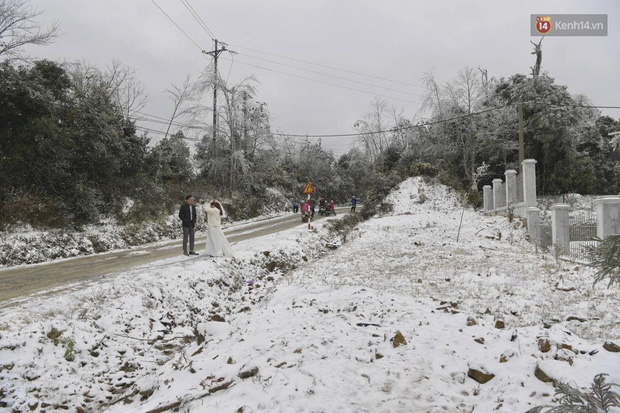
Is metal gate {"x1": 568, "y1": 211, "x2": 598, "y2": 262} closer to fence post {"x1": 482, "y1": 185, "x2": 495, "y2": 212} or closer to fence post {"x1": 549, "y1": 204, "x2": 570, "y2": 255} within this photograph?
fence post {"x1": 549, "y1": 204, "x2": 570, "y2": 255}

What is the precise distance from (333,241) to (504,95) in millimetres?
23641

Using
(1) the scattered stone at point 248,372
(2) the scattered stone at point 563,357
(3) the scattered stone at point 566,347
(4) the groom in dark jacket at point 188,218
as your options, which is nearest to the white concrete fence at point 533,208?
(3) the scattered stone at point 566,347

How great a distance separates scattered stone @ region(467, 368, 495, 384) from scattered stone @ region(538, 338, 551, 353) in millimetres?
732

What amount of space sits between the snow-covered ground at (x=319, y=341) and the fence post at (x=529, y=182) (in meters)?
7.52

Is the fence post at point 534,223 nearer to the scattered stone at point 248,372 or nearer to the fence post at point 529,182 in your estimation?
the fence post at point 529,182

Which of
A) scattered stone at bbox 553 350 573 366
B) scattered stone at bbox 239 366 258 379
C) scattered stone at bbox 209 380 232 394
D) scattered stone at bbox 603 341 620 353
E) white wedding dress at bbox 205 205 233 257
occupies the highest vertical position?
white wedding dress at bbox 205 205 233 257

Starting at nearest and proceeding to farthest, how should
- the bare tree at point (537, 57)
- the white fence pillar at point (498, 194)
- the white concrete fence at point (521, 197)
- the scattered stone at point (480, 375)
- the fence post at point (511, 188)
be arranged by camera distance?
the scattered stone at point (480, 375)
the white concrete fence at point (521, 197)
the fence post at point (511, 188)
the white fence pillar at point (498, 194)
the bare tree at point (537, 57)

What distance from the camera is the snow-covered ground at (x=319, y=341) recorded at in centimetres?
352

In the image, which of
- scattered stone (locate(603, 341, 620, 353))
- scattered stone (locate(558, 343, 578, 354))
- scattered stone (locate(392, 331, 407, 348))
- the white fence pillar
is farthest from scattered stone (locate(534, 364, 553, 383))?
the white fence pillar

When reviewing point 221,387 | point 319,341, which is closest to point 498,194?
point 319,341

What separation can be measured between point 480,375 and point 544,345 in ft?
2.92

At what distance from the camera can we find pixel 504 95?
106 feet

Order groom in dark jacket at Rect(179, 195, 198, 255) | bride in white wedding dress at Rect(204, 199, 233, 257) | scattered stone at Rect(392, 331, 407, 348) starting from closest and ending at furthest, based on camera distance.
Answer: scattered stone at Rect(392, 331, 407, 348), bride in white wedding dress at Rect(204, 199, 233, 257), groom in dark jacket at Rect(179, 195, 198, 255)

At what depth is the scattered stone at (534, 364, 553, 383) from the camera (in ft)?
11.1
